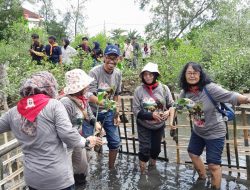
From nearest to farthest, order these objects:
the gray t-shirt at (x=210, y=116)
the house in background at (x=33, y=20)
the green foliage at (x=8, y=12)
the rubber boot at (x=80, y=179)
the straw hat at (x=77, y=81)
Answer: the straw hat at (x=77, y=81), the gray t-shirt at (x=210, y=116), the rubber boot at (x=80, y=179), the green foliage at (x=8, y=12), the house in background at (x=33, y=20)

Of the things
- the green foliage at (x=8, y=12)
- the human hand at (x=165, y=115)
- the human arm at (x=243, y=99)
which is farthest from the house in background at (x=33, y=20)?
the human arm at (x=243, y=99)

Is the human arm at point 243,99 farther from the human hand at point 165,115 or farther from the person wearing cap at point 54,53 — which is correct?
the person wearing cap at point 54,53

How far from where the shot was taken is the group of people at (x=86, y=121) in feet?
8.56

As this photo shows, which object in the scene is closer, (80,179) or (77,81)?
(77,81)

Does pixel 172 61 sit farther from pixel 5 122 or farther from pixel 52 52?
pixel 5 122

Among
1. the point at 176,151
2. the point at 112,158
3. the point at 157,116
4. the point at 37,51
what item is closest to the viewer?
the point at 157,116

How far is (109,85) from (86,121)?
70 centimetres

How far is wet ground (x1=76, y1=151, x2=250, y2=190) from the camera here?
4.62 metres

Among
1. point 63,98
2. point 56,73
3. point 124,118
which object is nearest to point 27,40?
point 56,73

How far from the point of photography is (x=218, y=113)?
13.5ft

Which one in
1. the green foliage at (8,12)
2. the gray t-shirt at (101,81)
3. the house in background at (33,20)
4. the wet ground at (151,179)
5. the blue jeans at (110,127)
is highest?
the house in background at (33,20)

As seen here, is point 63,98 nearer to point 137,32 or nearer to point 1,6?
point 1,6

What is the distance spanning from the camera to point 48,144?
8.68 feet

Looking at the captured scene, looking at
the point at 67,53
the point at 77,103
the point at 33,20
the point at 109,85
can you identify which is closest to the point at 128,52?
the point at 67,53
